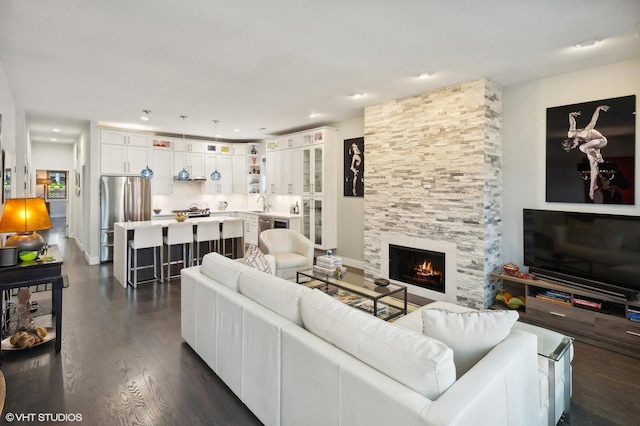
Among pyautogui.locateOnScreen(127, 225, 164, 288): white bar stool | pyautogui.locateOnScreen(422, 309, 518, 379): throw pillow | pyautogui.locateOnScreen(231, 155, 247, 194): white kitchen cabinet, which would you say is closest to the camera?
pyautogui.locateOnScreen(422, 309, 518, 379): throw pillow

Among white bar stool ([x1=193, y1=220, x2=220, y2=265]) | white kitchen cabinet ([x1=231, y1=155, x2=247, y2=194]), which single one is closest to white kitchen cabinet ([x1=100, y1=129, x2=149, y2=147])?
white kitchen cabinet ([x1=231, y1=155, x2=247, y2=194])

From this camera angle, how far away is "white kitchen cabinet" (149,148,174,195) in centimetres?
756

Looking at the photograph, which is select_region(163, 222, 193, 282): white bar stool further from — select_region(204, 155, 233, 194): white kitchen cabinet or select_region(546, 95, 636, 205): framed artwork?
select_region(546, 95, 636, 205): framed artwork

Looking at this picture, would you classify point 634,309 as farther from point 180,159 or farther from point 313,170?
point 180,159

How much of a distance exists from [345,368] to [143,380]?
197 cm

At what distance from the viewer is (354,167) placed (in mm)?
6160

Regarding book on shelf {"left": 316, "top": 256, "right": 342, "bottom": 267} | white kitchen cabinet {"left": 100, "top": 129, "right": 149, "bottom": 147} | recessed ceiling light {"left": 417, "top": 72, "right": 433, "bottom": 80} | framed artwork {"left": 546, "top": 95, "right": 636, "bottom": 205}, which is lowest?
book on shelf {"left": 316, "top": 256, "right": 342, "bottom": 267}

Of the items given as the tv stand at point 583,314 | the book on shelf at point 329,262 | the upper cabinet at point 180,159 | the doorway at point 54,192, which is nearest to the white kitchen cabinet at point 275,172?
the upper cabinet at point 180,159

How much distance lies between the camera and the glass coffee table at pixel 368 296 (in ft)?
10.3

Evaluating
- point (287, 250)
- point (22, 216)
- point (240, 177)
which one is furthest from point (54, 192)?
point (22, 216)

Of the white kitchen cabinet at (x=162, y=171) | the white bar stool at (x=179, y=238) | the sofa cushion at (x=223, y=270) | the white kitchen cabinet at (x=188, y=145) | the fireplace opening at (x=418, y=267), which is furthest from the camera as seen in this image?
the white kitchen cabinet at (x=188, y=145)

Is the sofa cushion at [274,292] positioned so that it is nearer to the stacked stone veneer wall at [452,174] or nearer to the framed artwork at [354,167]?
the stacked stone veneer wall at [452,174]
